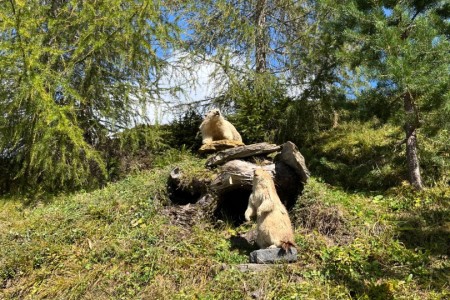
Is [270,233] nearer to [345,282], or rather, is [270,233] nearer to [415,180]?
[345,282]

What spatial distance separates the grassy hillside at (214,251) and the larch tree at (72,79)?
1303mm

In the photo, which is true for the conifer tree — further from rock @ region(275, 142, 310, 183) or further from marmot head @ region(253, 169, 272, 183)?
marmot head @ region(253, 169, 272, 183)

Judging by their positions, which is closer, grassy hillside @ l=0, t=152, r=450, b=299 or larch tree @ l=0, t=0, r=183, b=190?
grassy hillside @ l=0, t=152, r=450, b=299

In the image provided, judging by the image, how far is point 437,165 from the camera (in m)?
7.19

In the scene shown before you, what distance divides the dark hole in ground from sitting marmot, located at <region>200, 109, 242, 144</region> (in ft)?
3.39

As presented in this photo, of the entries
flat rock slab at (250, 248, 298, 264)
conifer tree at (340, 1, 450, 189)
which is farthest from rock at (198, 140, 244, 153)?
flat rock slab at (250, 248, 298, 264)

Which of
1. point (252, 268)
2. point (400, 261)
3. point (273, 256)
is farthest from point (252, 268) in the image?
point (400, 261)

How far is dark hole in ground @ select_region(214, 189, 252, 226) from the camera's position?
682cm

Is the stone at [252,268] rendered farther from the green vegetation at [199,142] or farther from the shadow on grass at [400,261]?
the shadow on grass at [400,261]

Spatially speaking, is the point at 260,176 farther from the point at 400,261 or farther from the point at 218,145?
the point at 400,261

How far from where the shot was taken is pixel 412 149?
7.02m

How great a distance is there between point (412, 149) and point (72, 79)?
6537mm

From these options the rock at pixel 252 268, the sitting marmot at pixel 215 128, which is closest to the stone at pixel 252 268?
the rock at pixel 252 268

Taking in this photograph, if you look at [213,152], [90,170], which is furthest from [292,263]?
[90,170]
